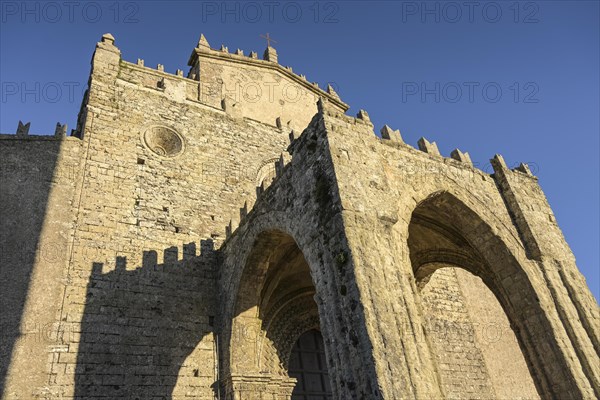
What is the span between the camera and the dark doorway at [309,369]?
10.9 meters

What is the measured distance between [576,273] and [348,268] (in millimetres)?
5597

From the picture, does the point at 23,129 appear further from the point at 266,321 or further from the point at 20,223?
the point at 266,321

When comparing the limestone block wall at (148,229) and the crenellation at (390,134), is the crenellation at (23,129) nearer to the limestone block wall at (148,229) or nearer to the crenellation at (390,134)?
the limestone block wall at (148,229)

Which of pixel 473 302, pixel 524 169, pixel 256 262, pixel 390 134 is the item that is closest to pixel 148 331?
pixel 256 262

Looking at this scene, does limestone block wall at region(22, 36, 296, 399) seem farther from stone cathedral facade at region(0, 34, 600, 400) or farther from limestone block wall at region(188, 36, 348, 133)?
limestone block wall at region(188, 36, 348, 133)

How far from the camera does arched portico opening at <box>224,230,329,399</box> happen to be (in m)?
8.81

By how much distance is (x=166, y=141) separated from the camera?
11.9 m

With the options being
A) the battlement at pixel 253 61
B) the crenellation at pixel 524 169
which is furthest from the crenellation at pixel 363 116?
the battlement at pixel 253 61

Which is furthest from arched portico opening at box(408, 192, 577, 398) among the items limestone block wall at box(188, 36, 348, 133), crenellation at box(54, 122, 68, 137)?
crenellation at box(54, 122, 68, 137)

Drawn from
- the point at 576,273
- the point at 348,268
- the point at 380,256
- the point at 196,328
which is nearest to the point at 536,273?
the point at 576,273

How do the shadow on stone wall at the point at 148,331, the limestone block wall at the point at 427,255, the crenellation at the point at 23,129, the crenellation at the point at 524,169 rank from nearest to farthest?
the limestone block wall at the point at 427,255, the shadow on stone wall at the point at 148,331, the crenellation at the point at 23,129, the crenellation at the point at 524,169

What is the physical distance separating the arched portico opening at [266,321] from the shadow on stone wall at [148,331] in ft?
2.29

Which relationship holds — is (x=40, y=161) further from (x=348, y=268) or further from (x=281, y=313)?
(x=348, y=268)

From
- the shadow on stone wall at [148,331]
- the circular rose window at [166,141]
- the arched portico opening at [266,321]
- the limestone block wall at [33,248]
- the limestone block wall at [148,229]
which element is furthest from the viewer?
the circular rose window at [166,141]
